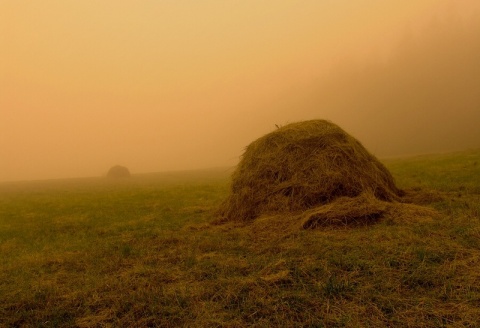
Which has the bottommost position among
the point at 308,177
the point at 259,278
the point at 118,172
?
the point at 259,278

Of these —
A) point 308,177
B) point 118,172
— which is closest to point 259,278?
point 308,177

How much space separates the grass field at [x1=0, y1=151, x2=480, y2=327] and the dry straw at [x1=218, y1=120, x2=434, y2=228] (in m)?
1.40

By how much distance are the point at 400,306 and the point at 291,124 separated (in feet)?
29.6

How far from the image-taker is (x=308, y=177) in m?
10.9

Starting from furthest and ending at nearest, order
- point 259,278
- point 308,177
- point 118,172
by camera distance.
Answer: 1. point 118,172
2. point 308,177
3. point 259,278

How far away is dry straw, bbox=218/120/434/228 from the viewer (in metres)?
10.5

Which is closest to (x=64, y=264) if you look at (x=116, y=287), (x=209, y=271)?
(x=116, y=287)

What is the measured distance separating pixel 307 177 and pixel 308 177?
0.04 m

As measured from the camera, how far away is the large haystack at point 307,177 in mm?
10570

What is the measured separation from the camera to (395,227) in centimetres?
818

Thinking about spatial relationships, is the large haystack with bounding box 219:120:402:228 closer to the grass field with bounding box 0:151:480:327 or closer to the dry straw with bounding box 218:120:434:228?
the dry straw with bounding box 218:120:434:228

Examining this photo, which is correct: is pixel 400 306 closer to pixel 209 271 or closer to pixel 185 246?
pixel 209 271

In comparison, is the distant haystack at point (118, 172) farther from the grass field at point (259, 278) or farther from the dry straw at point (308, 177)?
the dry straw at point (308, 177)

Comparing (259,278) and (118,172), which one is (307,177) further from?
(118,172)
